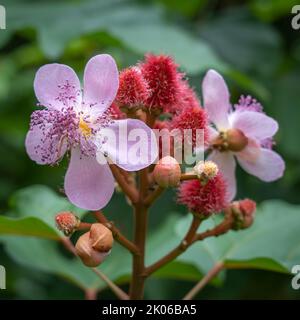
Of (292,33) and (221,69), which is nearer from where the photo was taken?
(221,69)

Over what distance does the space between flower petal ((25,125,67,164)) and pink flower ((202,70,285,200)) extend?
0.34 meters

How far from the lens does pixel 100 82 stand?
1.31 meters

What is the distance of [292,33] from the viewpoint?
2.96 meters

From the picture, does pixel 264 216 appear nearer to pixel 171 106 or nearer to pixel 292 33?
pixel 171 106

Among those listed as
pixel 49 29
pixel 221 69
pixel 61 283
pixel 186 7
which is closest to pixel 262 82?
pixel 186 7

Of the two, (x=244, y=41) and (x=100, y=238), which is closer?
(x=100, y=238)

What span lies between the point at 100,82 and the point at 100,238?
30 centimetres

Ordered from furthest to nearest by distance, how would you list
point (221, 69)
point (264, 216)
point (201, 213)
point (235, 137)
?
point (221, 69), point (264, 216), point (235, 137), point (201, 213)

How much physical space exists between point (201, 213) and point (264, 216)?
0.65 meters

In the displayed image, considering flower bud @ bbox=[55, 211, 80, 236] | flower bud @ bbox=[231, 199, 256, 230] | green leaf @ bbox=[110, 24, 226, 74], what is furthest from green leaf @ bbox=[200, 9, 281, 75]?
flower bud @ bbox=[55, 211, 80, 236]

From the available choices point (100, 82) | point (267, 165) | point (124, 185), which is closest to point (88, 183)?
point (124, 185)

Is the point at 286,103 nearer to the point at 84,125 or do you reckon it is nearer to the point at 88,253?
the point at 84,125

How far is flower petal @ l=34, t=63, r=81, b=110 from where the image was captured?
52.0 inches

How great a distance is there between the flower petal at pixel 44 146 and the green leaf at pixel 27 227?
19 centimetres
